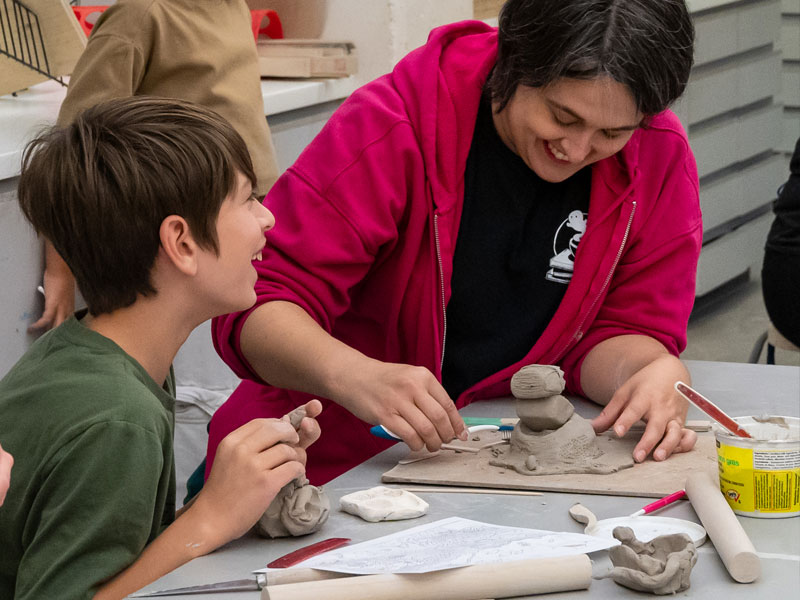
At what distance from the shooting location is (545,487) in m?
1.21

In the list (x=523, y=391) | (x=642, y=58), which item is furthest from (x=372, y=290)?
(x=642, y=58)

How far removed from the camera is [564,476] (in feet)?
4.05

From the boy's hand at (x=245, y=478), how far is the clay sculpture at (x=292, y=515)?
1 centimetres

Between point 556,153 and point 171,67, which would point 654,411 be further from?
point 171,67

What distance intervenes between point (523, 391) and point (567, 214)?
1.36 feet

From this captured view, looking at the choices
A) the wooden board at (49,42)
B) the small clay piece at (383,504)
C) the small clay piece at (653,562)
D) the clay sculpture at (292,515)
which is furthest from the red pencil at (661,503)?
the wooden board at (49,42)

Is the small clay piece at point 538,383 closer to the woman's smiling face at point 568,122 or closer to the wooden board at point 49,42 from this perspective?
the woman's smiling face at point 568,122

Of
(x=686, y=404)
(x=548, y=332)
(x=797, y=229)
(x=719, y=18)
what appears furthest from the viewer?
(x=719, y=18)

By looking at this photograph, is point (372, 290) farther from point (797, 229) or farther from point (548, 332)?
point (797, 229)

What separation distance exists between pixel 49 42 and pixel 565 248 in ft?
4.82

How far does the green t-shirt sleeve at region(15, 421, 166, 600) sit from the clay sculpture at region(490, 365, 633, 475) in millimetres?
442

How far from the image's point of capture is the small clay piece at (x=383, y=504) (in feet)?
3.72

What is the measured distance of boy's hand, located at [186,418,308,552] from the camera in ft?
3.52

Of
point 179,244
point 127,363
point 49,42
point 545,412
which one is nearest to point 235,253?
point 179,244
